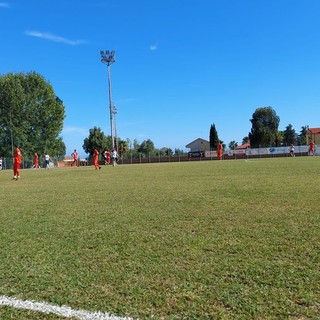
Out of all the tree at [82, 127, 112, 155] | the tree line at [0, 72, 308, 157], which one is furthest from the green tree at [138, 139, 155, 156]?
the tree line at [0, 72, 308, 157]

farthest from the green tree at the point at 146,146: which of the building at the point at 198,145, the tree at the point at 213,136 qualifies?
the tree at the point at 213,136

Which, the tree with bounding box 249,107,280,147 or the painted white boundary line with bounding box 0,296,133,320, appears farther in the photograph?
the tree with bounding box 249,107,280,147

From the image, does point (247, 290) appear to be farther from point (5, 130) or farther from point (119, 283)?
point (5, 130)

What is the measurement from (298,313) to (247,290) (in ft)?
1.67

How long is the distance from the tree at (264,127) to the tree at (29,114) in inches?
2125

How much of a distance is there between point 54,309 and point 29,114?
7141cm

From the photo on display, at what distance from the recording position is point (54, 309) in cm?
289

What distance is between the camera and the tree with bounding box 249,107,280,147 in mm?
96938

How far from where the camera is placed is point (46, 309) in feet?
9.50

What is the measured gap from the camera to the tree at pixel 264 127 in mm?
96938

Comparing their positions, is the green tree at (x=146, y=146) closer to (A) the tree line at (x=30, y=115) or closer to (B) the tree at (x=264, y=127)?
(B) the tree at (x=264, y=127)

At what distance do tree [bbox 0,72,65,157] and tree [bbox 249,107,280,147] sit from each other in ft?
177

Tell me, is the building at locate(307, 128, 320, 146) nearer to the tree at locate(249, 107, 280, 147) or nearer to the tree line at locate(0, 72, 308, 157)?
the tree at locate(249, 107, 280, 147)

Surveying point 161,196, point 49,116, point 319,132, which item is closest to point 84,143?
point 49,116
